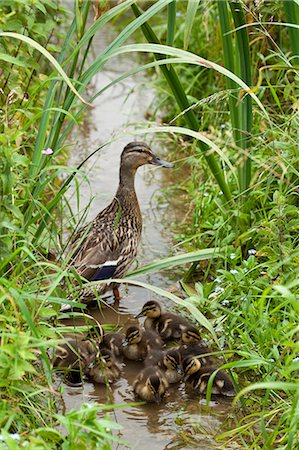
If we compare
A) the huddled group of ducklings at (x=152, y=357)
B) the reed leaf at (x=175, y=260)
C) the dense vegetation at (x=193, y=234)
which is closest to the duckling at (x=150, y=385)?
the huddled group of ducklings at (x=152, y=357)

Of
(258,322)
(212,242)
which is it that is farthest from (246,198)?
(258,322)

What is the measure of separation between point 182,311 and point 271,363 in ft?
4.98

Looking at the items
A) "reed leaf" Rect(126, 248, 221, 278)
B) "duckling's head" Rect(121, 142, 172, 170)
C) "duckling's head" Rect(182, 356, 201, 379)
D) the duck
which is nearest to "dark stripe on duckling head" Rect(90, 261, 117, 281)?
"reed leaf" Rect(126, 248, 221, 278)

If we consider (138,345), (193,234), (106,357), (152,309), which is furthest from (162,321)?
(193,234)

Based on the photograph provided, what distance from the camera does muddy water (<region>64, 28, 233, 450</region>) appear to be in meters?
4.46

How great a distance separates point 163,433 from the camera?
4469mm

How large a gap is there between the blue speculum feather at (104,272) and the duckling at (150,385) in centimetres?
103

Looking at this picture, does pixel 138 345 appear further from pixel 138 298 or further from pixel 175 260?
pixel 138 298

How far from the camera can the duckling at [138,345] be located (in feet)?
17.1

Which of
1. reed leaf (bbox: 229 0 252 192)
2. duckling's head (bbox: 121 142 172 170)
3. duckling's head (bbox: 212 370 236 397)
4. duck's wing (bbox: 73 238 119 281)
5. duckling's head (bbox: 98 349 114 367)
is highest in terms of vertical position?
reed leaf (bbox: 229 0 252 192)

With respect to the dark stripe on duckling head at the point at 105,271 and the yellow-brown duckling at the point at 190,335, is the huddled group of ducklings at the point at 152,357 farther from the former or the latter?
the dark stripe on duckling head at the point at 105,271

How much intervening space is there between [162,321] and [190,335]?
0.30 meters

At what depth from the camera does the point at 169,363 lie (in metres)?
5.00

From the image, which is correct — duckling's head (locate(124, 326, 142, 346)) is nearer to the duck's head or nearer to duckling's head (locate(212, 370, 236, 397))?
the duck's head
